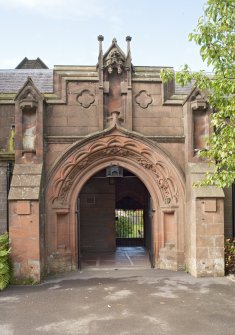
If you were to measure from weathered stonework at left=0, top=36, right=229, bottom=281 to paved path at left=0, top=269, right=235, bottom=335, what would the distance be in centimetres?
112

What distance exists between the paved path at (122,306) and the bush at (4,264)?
262 mm

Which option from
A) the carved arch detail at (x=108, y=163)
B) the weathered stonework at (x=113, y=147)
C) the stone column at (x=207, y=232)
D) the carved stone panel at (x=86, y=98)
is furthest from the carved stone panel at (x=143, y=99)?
the stone column at (x=207, y=232)

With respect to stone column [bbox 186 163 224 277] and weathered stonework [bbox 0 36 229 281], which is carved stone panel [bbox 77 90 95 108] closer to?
weathered stonework [bbox 0 36 229 281]

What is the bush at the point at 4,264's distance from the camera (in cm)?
879

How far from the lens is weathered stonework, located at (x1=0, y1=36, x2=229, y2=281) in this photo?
10164 mm

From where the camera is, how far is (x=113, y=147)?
10.7 m

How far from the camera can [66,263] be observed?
10.5 metres

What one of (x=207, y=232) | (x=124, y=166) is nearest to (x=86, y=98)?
(x=124, y=166)

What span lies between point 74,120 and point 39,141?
122cm

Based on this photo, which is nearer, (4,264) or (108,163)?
(4,264)

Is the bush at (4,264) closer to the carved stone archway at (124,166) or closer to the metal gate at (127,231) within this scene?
the carved stone archway at (124,166)

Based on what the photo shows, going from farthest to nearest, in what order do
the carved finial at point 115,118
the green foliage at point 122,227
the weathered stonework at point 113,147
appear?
the green foliage at point 122,227
the carved finial at point 115,118
the weathered stonework at point 113,147

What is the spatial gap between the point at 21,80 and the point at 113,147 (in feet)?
17.5

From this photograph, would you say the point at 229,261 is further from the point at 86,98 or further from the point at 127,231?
the point at 127,231
